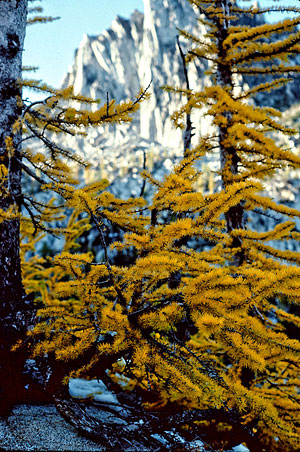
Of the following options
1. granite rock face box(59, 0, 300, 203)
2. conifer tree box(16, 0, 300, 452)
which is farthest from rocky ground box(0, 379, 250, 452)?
granite rock face box(59, 0, 300, 203)

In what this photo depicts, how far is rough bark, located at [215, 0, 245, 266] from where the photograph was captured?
4.73 m

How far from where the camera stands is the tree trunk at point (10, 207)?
2.75m

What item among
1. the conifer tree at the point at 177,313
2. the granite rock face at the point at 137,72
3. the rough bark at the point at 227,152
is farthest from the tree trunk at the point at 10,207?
the granite rock face at the point at 137,72

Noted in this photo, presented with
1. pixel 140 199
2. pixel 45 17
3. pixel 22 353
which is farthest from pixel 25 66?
pixel 22 353

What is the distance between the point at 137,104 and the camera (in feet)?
10.1

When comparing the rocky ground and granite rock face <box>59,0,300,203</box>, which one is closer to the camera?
the rocky ground

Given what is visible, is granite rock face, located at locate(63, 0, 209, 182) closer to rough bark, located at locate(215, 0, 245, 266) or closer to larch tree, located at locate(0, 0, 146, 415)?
rough bark, located at locate(215, 0, 245, 266)

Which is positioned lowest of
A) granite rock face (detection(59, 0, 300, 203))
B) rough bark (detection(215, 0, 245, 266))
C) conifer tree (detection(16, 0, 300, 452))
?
conifer tree (detection(16, 0, 300, 452))

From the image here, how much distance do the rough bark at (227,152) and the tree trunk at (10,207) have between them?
10.0ft

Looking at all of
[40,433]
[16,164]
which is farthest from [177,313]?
[16,164]

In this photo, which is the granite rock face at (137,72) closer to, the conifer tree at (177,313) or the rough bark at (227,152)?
the rough bark at (227,152)

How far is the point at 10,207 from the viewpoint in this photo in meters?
2.87

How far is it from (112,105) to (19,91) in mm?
1277

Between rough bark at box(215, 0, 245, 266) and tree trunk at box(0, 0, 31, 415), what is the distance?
3.06 meters
